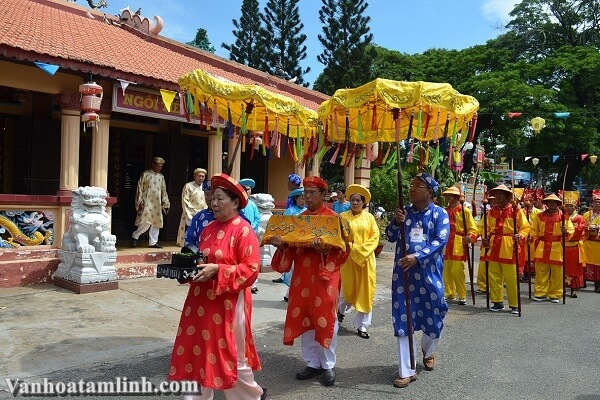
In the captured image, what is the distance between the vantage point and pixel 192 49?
13.9 meters

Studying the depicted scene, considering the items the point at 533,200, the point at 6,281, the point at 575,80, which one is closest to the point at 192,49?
the point at 6,281

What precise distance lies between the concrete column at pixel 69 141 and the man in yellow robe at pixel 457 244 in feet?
19.3

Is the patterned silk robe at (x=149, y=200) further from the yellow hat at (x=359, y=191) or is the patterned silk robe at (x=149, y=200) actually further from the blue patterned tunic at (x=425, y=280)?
the blue patterned tunic at (x=425, y=280)

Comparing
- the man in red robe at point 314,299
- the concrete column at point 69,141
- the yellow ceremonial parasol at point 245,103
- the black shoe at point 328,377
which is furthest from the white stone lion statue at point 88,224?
the black shoe at point 328,377

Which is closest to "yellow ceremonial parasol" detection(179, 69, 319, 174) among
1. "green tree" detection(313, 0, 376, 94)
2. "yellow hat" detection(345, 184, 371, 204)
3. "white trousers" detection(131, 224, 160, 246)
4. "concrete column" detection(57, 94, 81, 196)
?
"yellow hat" detection(345, 184, 371, 204)

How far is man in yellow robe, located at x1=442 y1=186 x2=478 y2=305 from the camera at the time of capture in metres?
7.71

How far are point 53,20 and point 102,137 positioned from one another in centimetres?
377

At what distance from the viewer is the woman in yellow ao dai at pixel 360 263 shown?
18.5 feet

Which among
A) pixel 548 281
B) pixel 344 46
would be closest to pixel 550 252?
pixel 548 281

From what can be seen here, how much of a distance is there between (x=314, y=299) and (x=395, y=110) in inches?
70.6

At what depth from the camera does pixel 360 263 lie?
5637mm

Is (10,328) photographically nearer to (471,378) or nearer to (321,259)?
(321,259)

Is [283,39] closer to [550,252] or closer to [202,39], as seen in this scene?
[202,39]

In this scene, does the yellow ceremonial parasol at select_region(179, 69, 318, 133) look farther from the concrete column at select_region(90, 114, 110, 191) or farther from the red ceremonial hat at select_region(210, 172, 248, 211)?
the concrete column at select_region(90, 114, 110, 191)
